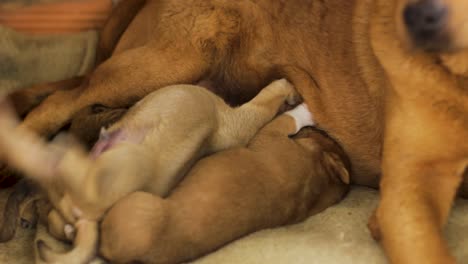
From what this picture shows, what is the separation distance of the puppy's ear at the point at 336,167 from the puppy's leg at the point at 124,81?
489 millimetres

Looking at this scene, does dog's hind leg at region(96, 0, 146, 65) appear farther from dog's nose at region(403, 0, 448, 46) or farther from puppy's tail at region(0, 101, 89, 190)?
dog's nose at region(403, 0, 448, 46)

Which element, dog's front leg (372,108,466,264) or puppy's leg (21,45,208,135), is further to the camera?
puppy's leg (21,45,208,135)

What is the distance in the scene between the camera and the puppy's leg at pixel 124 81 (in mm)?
2016

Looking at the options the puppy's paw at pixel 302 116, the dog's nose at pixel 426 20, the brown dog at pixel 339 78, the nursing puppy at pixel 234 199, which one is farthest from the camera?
the puppy's paw at pixel 302 116

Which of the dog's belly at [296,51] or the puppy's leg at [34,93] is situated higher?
the dog's belly at [296,51]

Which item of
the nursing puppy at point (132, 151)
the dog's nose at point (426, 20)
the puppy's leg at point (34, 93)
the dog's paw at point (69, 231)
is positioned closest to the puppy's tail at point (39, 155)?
the nursing puppy at point (132, 151)

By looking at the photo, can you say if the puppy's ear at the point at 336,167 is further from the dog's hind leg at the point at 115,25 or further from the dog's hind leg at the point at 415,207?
the dog's hind leg at the point at 115,25

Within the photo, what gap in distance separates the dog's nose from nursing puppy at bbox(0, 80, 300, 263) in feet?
2.14

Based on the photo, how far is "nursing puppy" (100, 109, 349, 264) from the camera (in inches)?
59.2

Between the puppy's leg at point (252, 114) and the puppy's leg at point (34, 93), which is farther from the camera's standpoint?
the puppy's leg at point (34, 93)

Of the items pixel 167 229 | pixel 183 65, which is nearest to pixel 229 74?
pixel 183 65

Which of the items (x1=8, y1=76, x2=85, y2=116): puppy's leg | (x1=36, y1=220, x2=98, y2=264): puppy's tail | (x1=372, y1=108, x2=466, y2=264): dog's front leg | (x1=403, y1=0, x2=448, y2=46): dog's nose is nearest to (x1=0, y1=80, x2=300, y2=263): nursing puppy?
(x1=36, y1=220, x2=98, y2=264): puppy's tail

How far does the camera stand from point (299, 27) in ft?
6.82

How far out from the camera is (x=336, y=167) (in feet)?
6.48
